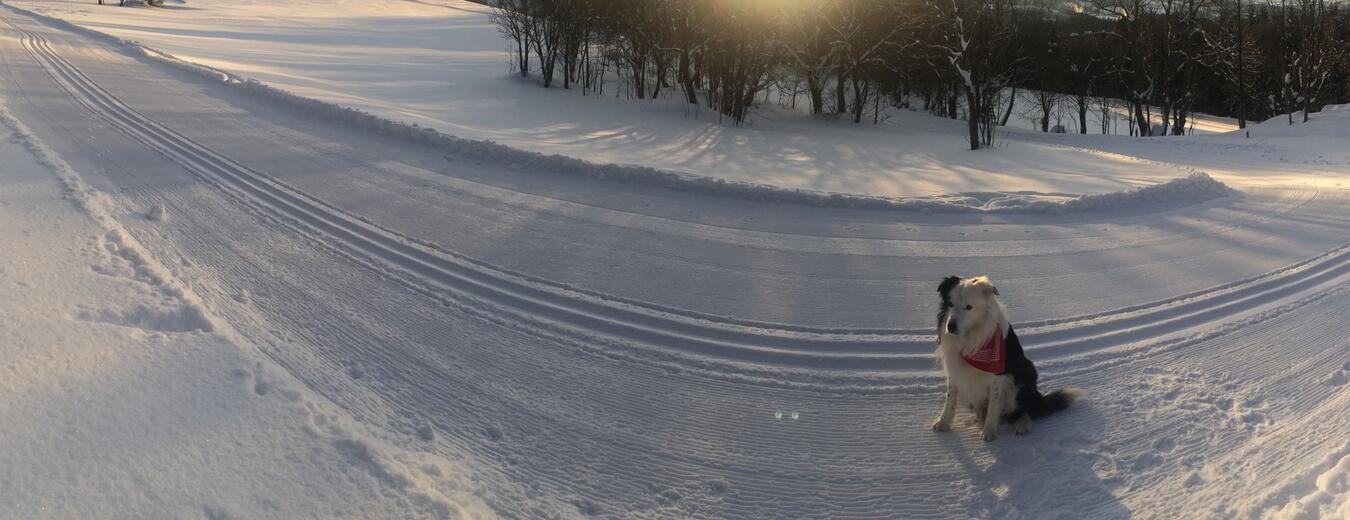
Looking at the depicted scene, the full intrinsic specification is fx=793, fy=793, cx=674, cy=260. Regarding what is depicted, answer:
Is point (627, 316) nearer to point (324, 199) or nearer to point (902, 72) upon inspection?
point (324, 199)

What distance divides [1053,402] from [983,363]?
0.69m

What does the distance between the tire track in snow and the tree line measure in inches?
638

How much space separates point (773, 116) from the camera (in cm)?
2830

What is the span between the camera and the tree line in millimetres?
25109

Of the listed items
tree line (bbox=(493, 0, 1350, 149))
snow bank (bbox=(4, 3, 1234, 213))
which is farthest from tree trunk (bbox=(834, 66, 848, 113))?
snow bank (bbox=(4, 3, 1234, 213))

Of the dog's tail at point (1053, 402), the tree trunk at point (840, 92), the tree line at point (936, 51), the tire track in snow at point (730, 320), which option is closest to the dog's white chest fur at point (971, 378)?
the dog's tail at point (1053, 402)

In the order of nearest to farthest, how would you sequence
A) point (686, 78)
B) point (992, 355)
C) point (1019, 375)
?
1. point (992, 355)
2. point (1019, 375)
3. point (686, 78)

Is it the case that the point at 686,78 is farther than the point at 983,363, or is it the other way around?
the point at 686,78

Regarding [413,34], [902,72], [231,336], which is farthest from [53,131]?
[413,34]

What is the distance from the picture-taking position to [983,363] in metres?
4.68

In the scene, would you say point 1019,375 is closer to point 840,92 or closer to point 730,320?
point 730,320

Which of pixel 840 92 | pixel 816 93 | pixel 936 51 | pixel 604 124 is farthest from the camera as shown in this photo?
pixel 936 51

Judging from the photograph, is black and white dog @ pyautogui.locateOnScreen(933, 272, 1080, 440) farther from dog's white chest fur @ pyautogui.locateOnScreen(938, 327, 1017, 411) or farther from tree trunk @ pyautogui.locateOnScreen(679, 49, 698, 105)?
tree trunk @ pyautogui.locateOnScreen(679, 49, 698, 105)

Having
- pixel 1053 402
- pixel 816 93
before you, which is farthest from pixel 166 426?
pixel 816 93
